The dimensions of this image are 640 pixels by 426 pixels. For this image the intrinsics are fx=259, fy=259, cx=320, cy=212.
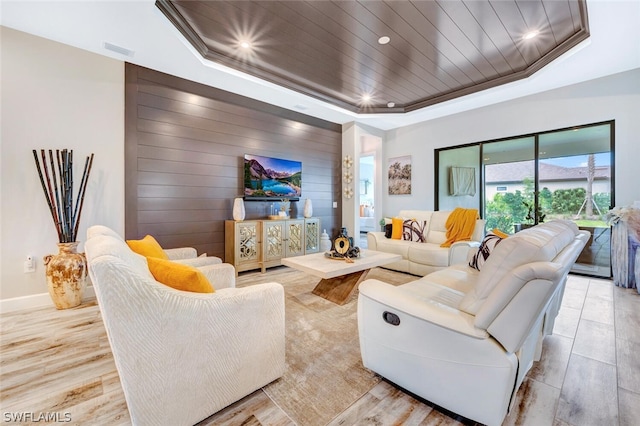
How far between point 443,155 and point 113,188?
5594 mm

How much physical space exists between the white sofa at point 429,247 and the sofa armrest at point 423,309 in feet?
7.67

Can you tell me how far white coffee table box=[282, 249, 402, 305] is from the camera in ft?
8.45

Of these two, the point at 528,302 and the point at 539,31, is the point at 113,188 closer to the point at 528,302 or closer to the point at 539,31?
the point at 528,302

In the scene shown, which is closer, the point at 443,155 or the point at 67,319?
the point at 67,319

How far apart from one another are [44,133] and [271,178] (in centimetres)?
266

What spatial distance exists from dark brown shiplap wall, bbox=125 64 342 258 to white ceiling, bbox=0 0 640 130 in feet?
0.80

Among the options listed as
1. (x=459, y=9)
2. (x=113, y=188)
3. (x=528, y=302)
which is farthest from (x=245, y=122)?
(x=528, y=302)

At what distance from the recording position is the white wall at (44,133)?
2.55m

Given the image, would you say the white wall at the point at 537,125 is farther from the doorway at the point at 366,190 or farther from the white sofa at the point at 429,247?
the doorway at the point at 366,190

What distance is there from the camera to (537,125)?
13.7 feet

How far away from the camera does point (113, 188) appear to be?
3084 mm

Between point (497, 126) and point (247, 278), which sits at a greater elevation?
point (497, 126)

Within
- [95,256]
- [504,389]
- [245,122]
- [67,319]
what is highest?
[245,122]

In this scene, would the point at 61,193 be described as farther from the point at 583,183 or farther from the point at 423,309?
the point at 583,183
